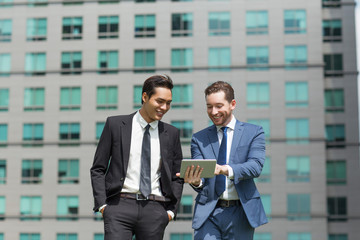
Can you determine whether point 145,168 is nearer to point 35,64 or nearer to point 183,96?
point 183,96

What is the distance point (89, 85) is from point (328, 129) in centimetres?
2058

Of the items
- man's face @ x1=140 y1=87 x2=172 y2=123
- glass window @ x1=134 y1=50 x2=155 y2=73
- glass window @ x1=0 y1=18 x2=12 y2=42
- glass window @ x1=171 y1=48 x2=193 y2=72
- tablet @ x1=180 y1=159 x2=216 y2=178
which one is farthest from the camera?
glass window @ x1=0 y1=18 x2=12 y2=42

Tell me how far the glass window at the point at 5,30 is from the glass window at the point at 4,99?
4481 mm

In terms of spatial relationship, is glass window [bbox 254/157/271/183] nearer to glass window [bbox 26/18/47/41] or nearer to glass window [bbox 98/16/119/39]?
glass window [bbox 98/16/119/39]

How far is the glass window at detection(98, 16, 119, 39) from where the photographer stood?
51531mm

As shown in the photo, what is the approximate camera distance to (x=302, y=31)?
164 ft

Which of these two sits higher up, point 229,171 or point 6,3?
point 6,3

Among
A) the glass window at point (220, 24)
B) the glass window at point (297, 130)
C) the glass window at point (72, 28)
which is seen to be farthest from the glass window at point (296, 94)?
the glass window at point (72, 28)

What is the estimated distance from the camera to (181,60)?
50.6 metres

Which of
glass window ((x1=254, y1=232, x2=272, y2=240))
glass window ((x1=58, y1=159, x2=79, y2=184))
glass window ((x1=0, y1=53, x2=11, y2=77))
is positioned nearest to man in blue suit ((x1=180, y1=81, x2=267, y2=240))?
glass window ((x1=254, y1=232, x2=272, y2=240))

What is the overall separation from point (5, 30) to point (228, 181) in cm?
5052

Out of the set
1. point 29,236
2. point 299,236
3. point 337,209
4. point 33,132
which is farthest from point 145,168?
point 29,236

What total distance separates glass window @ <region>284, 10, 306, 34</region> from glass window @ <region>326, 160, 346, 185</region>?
11385 mm

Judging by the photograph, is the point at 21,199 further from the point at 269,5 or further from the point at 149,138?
Answer: the point at 149,138
